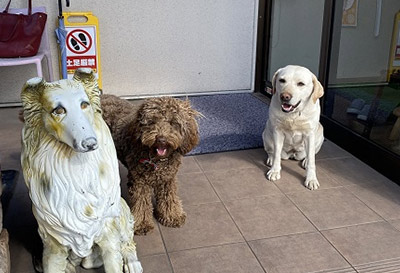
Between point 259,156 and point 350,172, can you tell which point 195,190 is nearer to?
point 259,156

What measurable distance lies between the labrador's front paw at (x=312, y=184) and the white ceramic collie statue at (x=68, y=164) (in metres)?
1.81

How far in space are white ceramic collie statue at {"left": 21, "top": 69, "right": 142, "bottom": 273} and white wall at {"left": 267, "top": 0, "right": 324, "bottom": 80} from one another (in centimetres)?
325

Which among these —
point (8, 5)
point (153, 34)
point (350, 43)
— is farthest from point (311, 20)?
point (8, 5)

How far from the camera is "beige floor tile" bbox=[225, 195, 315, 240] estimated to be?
2.69 meters

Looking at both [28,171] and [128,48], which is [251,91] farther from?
[28,171]

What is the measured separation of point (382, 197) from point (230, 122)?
1.89 metres

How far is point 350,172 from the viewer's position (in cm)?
351

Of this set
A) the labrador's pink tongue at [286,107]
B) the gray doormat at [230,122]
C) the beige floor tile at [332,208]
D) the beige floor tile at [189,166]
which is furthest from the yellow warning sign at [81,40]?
the beige floor tile at [332,208]

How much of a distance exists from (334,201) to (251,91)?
9.72ft

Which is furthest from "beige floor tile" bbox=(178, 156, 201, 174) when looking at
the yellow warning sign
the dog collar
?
the yellow warning sign

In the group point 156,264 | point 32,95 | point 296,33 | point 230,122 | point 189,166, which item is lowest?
point 156,264

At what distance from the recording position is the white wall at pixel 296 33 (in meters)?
4.50

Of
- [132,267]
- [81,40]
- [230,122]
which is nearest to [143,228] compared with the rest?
[132,267]

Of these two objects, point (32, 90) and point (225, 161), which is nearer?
point (32, 90)
